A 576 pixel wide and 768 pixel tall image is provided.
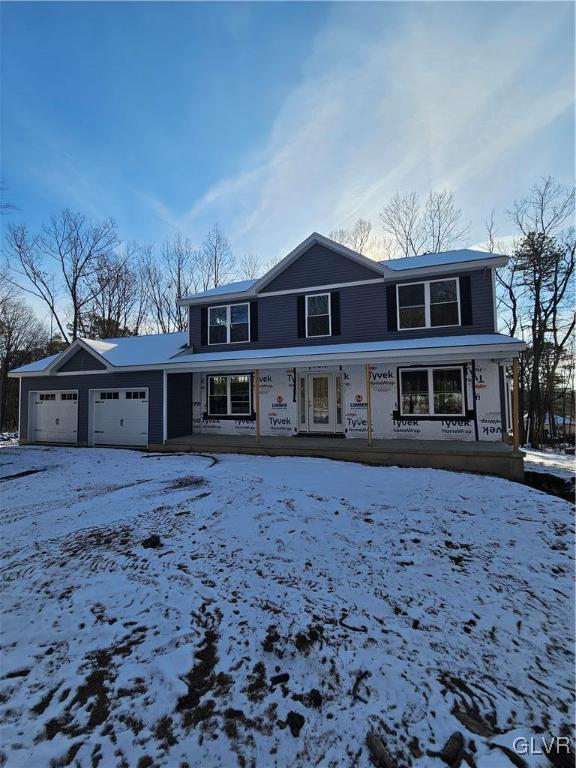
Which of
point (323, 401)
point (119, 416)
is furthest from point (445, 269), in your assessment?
point (119, 416)

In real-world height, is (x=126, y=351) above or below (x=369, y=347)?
above

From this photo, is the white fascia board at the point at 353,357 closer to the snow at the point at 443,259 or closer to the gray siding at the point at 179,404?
the gray siding at the point at 179,404

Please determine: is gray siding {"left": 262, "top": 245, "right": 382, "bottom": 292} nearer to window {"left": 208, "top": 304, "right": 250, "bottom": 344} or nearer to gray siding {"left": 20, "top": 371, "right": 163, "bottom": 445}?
window {"left": 208, "top": 304, "right": 250, "bottom": 344}

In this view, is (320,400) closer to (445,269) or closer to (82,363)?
(445,269)

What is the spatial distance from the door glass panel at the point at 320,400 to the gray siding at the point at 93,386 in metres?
5.27

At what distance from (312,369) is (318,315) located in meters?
1.89

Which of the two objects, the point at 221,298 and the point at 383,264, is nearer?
the point at 383,264

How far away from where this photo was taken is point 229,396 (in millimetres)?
13188

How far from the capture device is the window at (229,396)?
1292cm

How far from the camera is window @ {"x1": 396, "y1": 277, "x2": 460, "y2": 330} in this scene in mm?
10836

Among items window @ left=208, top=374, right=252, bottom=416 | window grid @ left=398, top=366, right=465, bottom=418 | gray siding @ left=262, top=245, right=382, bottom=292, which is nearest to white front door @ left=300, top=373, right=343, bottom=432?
window grid @ left=398, top=366, right=465, bottom=418

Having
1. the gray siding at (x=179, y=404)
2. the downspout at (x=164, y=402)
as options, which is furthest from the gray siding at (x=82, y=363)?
the gray siding at (x=179, y=404)

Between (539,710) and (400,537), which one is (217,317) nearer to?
(400,537)

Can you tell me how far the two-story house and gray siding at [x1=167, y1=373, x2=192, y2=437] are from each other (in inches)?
2.0
